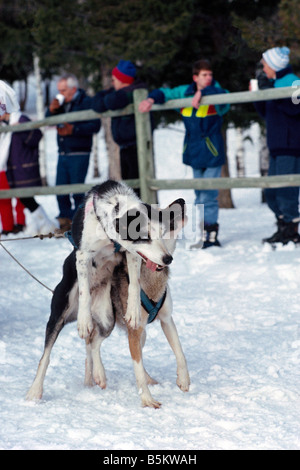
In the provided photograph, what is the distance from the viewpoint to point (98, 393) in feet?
11.7

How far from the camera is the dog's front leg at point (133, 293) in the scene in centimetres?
327

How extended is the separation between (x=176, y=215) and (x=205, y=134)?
12.8ft

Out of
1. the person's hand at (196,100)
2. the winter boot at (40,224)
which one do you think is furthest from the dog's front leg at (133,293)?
the winter boot at (40,224)

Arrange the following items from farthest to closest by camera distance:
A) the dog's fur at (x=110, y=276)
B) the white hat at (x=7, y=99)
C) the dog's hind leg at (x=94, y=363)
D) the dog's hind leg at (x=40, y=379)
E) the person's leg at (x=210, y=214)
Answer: the person's leg at (x=210, y=214)
the white hat at (x=7, y=99)
the dog's hind leg at (x=94, y=363)
the dog's hind leg at (x=40, y=379)
the dog's fur at (x=110, y=276)

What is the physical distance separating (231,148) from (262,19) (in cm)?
1988

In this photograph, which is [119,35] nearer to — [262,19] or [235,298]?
[262,19]

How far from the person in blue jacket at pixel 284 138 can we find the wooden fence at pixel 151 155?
0.24m

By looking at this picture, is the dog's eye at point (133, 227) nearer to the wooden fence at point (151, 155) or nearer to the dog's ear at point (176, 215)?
the dog's ear at point (176, 215)

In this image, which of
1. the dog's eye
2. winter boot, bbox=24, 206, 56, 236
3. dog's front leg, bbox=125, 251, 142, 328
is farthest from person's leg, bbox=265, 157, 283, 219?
the dog's eye

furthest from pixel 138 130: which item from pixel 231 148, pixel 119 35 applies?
pixel 231 148

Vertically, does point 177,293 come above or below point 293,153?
below

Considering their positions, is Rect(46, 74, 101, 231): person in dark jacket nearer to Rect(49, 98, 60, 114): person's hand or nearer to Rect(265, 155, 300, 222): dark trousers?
Rect(49, 98, 60, 114): person's hand

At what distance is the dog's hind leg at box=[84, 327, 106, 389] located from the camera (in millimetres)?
3584

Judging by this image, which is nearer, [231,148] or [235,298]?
[235,298]
